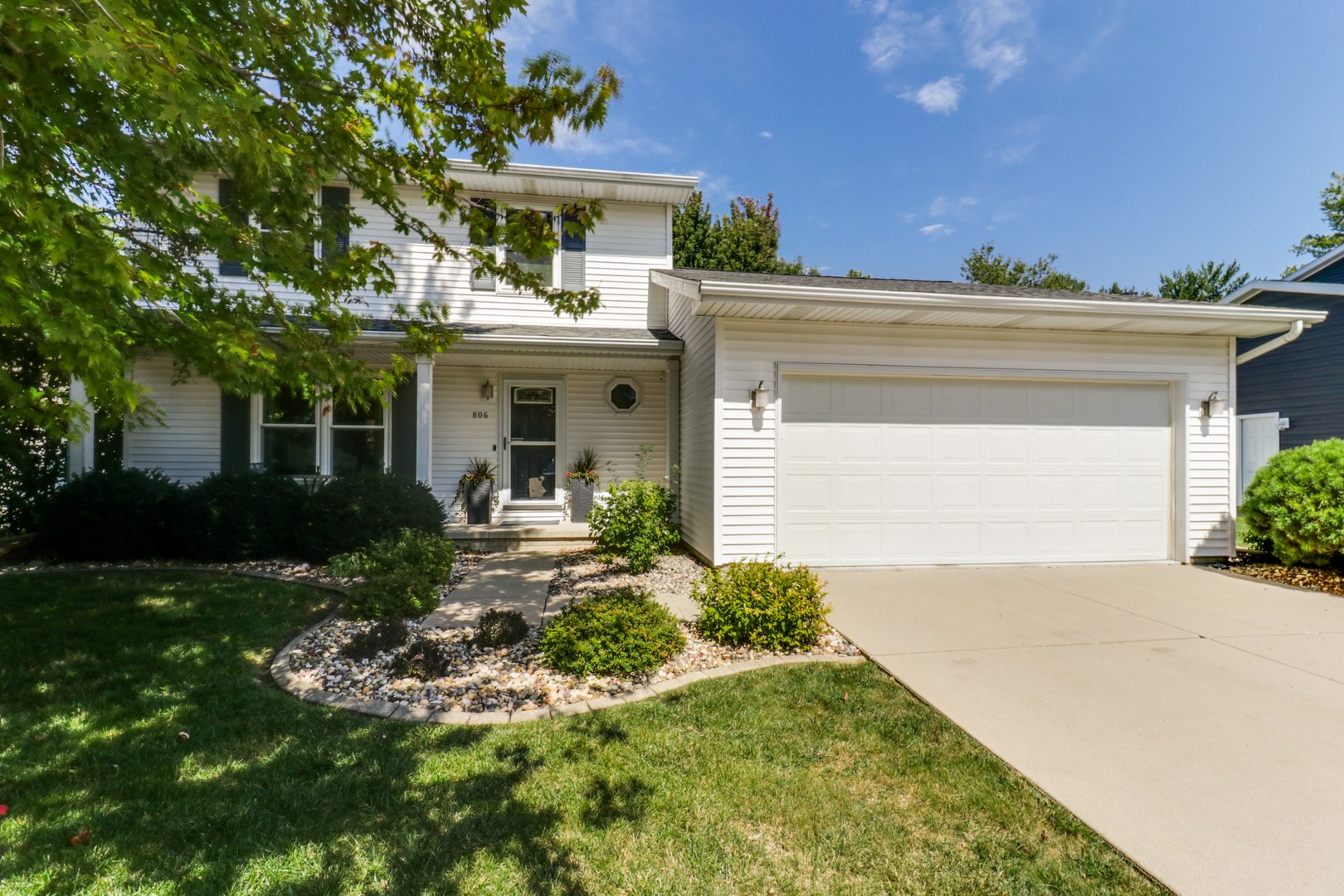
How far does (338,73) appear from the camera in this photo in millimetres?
4168

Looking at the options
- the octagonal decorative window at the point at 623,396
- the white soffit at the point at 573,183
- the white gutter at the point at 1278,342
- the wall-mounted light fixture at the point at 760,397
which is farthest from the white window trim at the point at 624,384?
the white gutter at the point at 1278,342

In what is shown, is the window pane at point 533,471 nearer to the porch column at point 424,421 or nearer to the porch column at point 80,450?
the porch column at point 424,421

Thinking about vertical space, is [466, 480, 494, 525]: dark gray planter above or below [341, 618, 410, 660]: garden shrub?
above

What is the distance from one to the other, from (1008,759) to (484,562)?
5939 millimetres

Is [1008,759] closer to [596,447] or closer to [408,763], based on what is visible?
[408,763]

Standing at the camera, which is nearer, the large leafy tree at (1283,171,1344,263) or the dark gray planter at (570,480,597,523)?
the dark gray planter at (570,480,597,523)

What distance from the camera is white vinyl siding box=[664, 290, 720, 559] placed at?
252 inches

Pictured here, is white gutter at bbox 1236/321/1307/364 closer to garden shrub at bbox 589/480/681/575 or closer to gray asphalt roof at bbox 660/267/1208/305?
gray asphalt roof at bbox 660/267/1208/305

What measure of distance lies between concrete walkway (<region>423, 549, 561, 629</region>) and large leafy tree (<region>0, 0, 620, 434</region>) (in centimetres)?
208

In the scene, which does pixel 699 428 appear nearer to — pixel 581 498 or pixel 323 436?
pixel 581 498

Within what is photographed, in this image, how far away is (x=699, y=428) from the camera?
23.6 feet

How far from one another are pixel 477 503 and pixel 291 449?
2831 mm

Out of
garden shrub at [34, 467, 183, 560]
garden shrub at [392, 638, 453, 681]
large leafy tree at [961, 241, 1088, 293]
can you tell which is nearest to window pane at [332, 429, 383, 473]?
garden shrub at [34, 467, 183, 560]

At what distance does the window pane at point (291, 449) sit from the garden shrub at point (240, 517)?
1696mm
